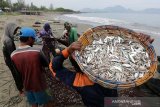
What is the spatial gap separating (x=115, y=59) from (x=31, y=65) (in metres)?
1.48

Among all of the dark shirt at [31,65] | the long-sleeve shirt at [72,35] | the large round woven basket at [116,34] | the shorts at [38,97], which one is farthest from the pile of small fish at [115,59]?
the long-sleeve shirt at [72,35]

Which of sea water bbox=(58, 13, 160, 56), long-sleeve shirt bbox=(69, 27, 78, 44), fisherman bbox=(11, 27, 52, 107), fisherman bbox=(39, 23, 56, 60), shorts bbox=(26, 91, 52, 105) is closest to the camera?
fisherman bbox=(11, 27, 52, 107)

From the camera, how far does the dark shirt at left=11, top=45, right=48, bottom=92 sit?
430cm

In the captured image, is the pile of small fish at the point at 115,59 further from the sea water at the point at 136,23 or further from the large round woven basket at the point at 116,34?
the sea water at the point at 136,23

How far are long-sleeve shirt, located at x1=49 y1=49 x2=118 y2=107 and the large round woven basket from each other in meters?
0.11

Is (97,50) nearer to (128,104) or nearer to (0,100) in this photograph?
(128,104)

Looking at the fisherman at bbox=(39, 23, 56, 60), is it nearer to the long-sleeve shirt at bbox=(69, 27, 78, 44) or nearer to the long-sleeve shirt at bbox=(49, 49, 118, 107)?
the long-sleeve shirt at bbox=(69, 27, 78, 44)

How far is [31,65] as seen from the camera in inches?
172

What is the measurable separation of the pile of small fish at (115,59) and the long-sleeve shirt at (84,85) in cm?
14

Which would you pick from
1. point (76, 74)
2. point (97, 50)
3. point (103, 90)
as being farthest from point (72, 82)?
point (97, 50)

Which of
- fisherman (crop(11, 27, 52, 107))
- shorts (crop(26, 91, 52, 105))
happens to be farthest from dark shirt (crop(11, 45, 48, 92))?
shorts (crop(26, 91, 52, 105))

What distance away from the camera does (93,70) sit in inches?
139

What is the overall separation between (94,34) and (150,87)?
2715mm

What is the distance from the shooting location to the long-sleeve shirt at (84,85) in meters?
3.32
